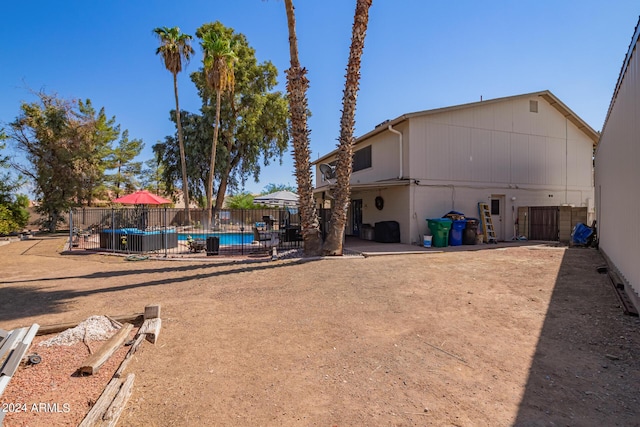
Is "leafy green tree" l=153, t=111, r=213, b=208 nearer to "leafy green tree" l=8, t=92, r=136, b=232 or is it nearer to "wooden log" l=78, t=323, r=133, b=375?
"leafy green tree" l=8, t=92, r=136, b=232

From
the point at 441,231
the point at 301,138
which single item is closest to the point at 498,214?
the point at 441,231

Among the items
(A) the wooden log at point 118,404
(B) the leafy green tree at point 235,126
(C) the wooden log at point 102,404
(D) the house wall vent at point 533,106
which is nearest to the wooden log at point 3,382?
(C) the wooden log at point 102,404

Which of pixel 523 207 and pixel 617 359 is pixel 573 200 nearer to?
pixel 523 207

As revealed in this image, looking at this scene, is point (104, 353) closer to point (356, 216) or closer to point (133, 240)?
point (133, 240)

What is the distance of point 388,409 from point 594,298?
504 centimetres

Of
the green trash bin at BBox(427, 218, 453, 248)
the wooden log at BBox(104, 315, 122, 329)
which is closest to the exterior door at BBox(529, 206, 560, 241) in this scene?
the green trash bin at BBox(427, 218, 453, 248)

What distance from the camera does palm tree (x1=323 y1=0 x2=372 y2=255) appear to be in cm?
991

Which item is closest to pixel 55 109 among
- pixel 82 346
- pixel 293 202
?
pixel 293 202

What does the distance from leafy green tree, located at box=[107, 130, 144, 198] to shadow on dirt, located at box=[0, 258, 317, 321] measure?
26.1 metres

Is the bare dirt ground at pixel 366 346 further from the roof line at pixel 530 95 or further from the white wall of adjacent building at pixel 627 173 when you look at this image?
the roof line at pixel 530 95

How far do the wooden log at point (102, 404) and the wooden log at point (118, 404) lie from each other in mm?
35

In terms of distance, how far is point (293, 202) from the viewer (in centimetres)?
2197

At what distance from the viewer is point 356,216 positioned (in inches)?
745

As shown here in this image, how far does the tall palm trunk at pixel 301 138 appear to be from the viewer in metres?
10.2
